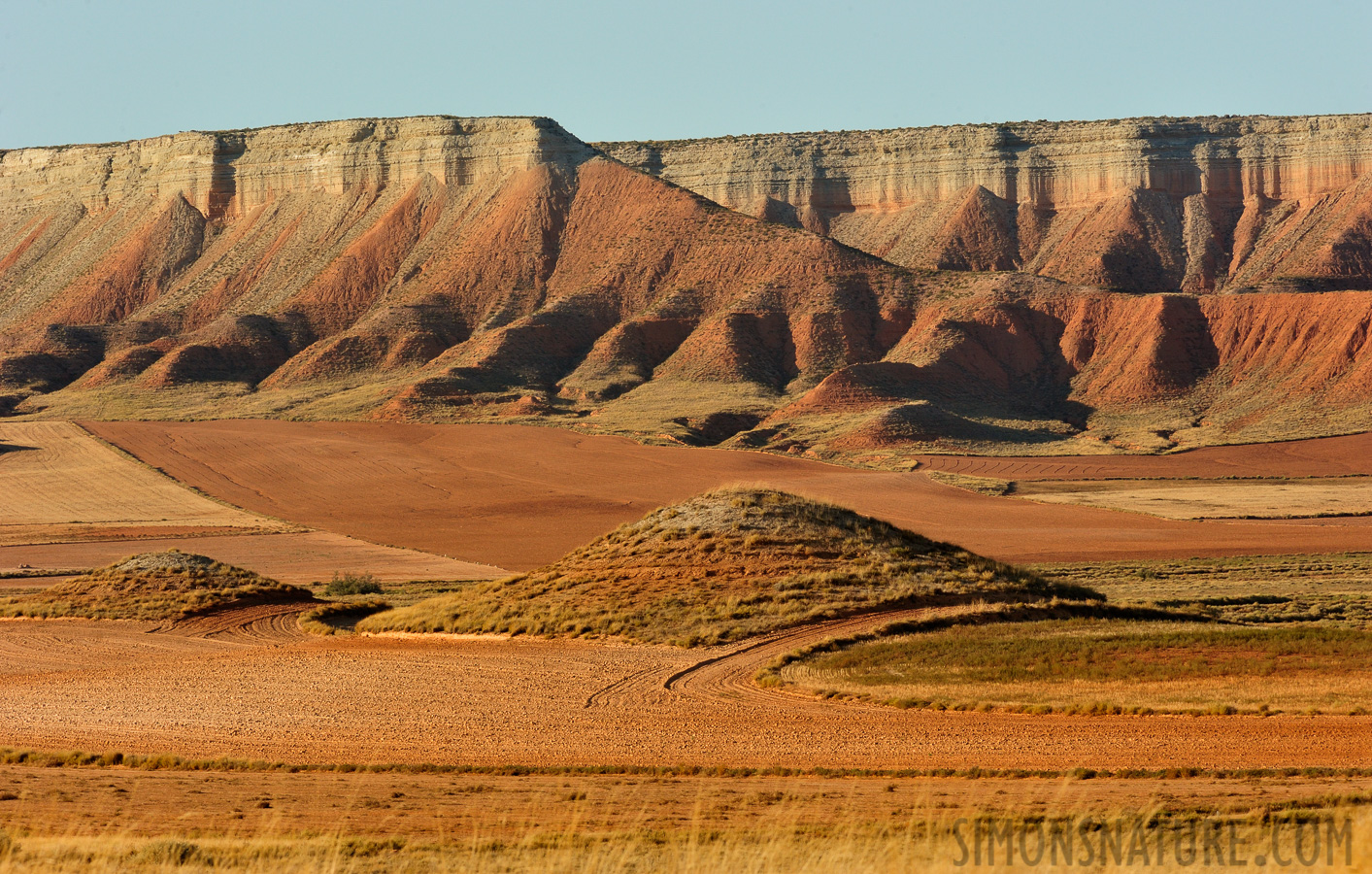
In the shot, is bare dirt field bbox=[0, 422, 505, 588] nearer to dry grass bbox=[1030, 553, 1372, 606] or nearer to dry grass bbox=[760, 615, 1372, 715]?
dry grass bbox=[1030, 553, 1372, 606]

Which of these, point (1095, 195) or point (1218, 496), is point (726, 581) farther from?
point (1095, 195)

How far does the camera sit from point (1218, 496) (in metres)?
67.3

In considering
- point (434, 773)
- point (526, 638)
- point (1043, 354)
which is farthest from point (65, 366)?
point (434, 773)

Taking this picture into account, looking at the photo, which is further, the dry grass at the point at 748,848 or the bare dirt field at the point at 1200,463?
the bare dirt field at the point at 1200,463

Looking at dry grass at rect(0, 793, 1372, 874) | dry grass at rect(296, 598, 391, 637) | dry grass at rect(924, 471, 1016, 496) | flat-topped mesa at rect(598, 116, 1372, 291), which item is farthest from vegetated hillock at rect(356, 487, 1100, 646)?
flat-topped mesa at rect(598, 116, 1372, 291)

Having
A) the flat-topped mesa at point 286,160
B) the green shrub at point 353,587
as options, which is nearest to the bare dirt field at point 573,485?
the green shrub at point 353,587

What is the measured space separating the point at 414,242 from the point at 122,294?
30.6 m

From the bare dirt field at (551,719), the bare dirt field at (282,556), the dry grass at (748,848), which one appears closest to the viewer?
the dry grass at (748,848)

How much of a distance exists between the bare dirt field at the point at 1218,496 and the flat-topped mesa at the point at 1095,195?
53503mm

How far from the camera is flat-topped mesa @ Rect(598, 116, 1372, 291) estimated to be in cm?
12862

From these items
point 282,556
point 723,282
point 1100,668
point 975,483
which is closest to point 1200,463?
point 975,483

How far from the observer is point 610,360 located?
106375mm

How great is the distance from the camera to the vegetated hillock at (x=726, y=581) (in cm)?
2847

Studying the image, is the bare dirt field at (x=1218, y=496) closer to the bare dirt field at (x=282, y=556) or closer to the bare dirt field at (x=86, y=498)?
the bare dirt field at (x=282, y=556)
